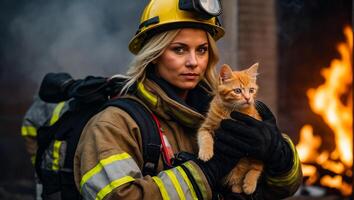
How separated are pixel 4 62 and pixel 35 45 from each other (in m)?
0.35

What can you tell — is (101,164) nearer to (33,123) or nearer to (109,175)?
(109,175)

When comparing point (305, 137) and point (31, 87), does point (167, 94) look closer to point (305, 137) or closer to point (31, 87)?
point (31, 87)

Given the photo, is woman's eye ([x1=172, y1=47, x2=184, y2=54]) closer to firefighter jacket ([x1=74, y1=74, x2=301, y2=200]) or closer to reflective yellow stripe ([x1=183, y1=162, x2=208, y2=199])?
firefighter jacket ([x1=74, y1=74, x2=301, y2=200])

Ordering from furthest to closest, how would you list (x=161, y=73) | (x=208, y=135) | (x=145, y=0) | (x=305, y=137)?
1. (x=305, y=137)
2. (x=145, y=0)
3. (x=161, y=73)
4. (x=208, y=135)

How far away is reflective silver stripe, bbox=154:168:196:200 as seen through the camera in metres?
2.32

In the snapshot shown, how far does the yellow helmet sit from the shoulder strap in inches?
18.9

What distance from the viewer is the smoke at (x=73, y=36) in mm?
5234

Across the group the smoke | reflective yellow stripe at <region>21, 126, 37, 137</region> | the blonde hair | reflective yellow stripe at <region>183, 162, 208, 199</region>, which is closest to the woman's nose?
the blonde hair

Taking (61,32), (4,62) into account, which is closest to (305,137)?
(61,32)

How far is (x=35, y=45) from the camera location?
5.26 metres

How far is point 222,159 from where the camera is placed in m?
2.50

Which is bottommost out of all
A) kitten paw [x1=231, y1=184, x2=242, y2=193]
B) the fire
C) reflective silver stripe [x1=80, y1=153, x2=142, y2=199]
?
the fire

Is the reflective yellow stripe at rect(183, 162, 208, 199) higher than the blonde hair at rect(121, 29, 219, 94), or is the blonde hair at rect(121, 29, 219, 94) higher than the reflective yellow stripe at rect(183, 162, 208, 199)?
the blonde hair at rect(121, 29, 219, 94)

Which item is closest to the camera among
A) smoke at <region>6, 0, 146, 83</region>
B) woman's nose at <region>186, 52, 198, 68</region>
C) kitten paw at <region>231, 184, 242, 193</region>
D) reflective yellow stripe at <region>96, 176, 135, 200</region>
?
reflective yellow stripe at <region>96, 176, 135, 200</region>
